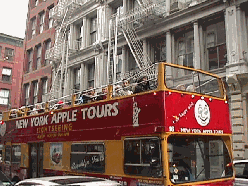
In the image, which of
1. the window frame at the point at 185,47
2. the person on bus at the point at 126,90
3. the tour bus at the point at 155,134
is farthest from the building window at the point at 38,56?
the person on bus at the point at 126,90

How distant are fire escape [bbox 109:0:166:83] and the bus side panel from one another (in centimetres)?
908

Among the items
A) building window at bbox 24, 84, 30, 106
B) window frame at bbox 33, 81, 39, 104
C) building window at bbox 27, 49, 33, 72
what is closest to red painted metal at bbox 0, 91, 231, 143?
window frame at bbox 33, 81, 39, 104

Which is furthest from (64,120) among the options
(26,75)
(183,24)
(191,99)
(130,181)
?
(26,75)

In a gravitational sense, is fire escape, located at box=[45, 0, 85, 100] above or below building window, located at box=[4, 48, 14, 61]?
below

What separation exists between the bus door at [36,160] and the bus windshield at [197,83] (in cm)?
608

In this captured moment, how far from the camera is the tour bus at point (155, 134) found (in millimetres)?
6453

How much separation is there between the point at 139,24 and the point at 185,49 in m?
3.57

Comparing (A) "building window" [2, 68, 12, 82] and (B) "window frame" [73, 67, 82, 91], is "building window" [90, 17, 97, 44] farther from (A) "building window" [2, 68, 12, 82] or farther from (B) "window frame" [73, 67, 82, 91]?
(A) "building window" [2, 68, 12, 82]

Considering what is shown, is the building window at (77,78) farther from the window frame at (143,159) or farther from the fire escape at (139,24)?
the window frame at (143,159)

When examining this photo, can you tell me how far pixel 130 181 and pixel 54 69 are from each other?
69.4 feet

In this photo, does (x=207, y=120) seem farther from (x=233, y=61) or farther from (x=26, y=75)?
(x=26, y=75)

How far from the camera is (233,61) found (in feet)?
45.8

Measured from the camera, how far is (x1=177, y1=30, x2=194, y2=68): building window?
16.6 meters

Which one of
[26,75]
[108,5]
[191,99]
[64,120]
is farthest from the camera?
[26,75]
